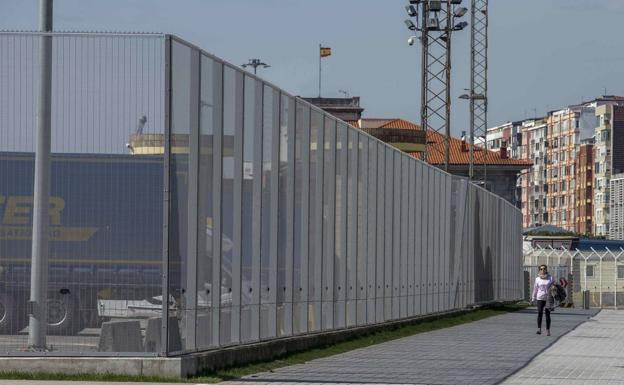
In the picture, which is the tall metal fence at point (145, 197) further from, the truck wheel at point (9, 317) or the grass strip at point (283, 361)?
the grass strip at point (283, 361)

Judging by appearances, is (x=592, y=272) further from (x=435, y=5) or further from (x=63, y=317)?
(x=63, y=317)

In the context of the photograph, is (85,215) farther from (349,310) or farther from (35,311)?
(349,310)

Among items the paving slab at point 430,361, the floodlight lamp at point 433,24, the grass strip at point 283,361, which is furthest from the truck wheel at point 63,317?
the floodlight lamp at point 433,24

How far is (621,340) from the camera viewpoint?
1236 inches

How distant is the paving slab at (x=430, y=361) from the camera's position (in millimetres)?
17547

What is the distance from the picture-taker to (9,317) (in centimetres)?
1642

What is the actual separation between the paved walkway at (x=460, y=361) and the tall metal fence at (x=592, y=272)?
4297cm

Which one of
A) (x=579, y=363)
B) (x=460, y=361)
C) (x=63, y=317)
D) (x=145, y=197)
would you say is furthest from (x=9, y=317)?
(x=579, y=363)

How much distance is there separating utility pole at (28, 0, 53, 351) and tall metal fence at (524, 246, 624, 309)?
189 feet

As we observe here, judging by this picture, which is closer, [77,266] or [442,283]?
[77,266]

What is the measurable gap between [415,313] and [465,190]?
416 inches

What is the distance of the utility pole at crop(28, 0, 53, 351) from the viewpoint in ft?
53.8

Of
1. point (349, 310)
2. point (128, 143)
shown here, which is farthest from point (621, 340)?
point (128, 143)

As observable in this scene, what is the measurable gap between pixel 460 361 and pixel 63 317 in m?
7.26
